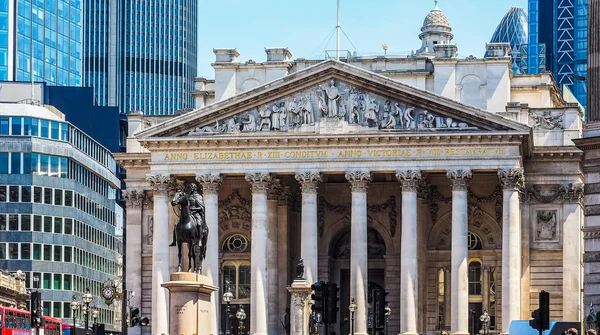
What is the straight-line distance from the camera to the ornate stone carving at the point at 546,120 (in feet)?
363

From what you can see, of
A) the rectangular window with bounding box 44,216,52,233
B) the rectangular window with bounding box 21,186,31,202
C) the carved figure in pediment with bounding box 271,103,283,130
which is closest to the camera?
the carved figure in pediment with bounding box 271,103,283,130

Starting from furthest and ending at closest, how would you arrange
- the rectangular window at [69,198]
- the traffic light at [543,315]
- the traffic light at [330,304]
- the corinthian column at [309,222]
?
1. the rectangular window at [69,198]
2. the corinthian column at [309,222]
3. the traffic light at [330,304]
4. the traffic light at [543,315]

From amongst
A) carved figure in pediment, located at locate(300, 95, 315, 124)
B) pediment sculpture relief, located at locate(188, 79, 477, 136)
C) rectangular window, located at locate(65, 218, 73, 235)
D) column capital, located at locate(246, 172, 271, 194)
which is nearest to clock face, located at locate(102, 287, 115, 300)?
column capital, located at locate(246, 172, 271, 194)

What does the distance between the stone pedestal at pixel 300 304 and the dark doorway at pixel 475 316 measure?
25908mm

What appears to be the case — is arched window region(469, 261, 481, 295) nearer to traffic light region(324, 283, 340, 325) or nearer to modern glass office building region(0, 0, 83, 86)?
modern glass office building region(0, 0, 83, 86)

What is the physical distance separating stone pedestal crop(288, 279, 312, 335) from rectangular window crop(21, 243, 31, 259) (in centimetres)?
4364

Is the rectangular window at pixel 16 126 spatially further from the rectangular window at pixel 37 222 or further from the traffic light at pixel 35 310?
the traffic light at pixel 35 310

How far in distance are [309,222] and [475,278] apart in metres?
13.8

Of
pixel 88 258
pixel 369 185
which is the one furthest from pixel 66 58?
pixel 369 185

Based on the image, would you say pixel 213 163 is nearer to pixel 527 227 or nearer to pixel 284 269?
pixel 284 269

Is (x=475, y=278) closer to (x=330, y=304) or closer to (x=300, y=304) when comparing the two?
(x=300, y=304)

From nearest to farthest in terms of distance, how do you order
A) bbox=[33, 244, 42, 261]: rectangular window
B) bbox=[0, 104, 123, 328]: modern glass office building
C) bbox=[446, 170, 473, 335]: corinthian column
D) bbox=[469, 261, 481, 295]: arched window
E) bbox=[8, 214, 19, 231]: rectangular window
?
bbox=[446, 170, 473, 335]: corinthian column, bbox=[469, 261, 481, 295]: arched window, bbox=[8, 214, 19, 231]: rectangular window, bbox=[0, 104, 123, 328]: modern glass office building, bbox=[33, 244, 42, 261]: rectangular window

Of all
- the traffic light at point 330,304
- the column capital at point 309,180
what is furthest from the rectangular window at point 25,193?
the traffic light at point 330,304

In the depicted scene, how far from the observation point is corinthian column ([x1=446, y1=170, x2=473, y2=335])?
106 metres
